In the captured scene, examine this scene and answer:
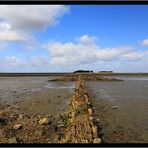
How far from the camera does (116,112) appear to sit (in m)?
12.3

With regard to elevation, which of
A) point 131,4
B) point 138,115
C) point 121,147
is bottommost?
point 138,115

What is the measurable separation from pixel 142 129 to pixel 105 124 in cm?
137

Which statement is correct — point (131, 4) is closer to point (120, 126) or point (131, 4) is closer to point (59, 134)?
point (59, 134)

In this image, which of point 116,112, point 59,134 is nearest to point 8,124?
point 59,134

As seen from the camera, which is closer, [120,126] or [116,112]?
[120,126]

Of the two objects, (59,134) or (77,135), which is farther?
(59,134)
